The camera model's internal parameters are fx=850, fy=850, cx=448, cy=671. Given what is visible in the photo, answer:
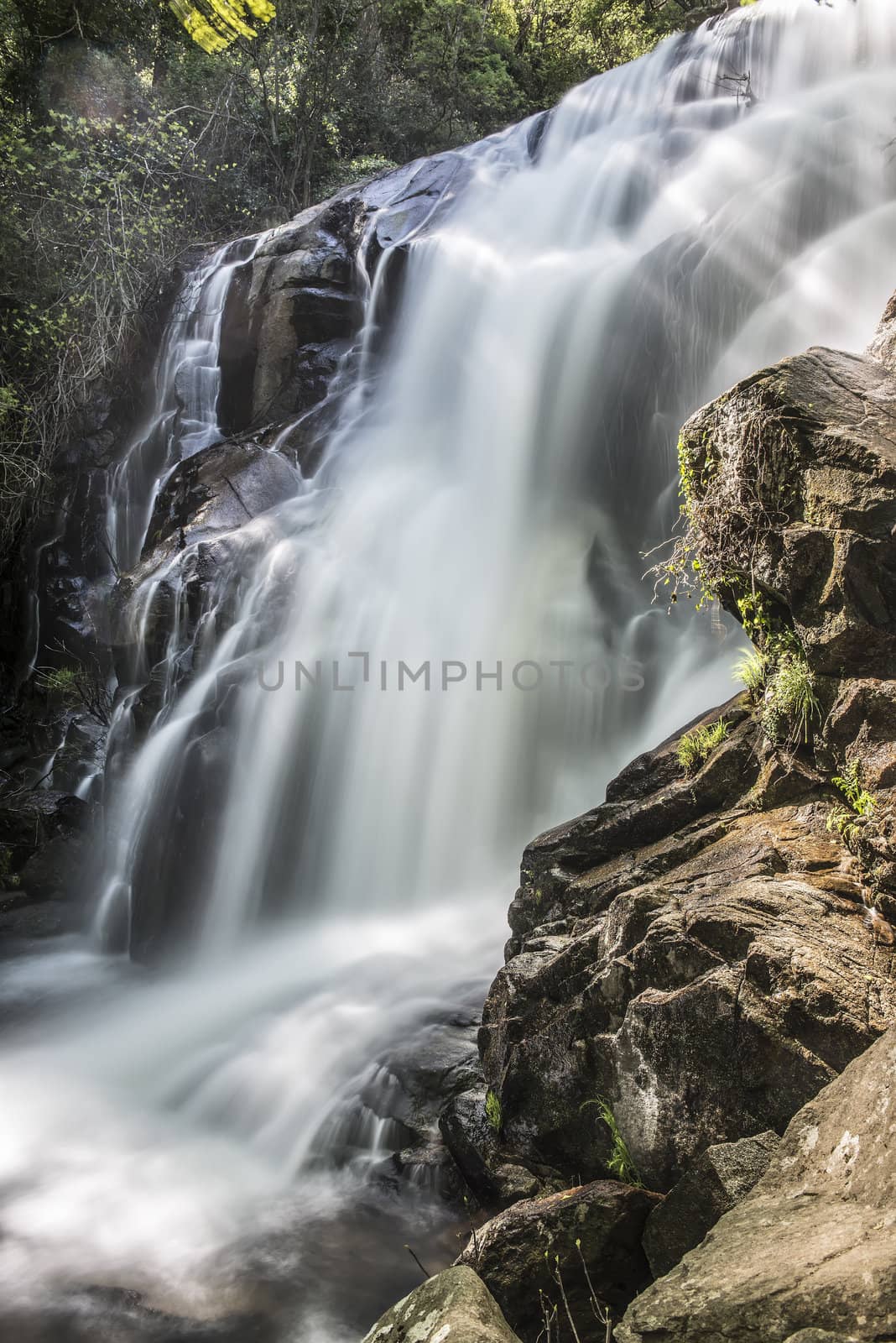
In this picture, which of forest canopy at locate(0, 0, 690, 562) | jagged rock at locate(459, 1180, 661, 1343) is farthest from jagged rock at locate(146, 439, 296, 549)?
jagged rock at locate(459, 1180, 661, 1343)

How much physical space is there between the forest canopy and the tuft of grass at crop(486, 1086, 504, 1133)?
11930 millimetres

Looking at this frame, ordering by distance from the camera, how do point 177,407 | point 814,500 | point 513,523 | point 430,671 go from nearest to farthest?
point 814,500 → point 430,671 → point 513,523 → point 177,407

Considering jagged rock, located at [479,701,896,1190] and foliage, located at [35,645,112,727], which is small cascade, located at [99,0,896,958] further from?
foliage, located at [35,645,112,727]

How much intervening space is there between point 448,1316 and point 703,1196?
2.91ft

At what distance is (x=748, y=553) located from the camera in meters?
4.12

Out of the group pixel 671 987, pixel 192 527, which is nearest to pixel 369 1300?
pixel 671 987

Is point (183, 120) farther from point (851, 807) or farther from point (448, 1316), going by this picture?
point (448, 1316)

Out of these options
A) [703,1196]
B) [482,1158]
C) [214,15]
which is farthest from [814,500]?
[214,15]

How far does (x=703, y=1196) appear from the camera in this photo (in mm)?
2766

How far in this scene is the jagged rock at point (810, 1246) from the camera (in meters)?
1.71

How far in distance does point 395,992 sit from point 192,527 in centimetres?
660

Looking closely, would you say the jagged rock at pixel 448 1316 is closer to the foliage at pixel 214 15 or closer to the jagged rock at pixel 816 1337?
the jagged rock at pixel 816 1337

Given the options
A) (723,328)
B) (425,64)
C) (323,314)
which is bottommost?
(723,328)

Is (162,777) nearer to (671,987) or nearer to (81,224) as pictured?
(671,987)
